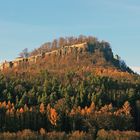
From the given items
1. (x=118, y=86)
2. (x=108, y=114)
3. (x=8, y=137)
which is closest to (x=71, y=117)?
(x=108, y=114)

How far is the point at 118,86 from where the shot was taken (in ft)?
610

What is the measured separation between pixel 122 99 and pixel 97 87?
11423 mm

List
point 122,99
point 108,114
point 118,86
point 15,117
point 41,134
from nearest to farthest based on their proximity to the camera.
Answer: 1. point 41,134
2. point 15,117
3. point 108,114
4. point 122,99
5. point 118,86

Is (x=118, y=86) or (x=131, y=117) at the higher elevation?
(x=118, y=86)

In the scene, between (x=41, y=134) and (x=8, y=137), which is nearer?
(x=8, y=137)

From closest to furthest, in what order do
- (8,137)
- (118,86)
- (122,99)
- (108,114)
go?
(8,137)
(108,114)
(122,99)
(118,86)

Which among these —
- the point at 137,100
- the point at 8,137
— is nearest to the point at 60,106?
the point at 137,100

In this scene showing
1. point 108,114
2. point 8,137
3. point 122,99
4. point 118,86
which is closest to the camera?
point 8,137

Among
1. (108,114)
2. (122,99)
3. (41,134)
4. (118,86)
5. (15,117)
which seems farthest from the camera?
(118,86)

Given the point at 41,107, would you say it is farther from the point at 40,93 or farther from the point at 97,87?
the point at 97,87

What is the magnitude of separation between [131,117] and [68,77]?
47608mm

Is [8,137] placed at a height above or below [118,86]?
below

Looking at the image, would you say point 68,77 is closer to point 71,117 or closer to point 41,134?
point 71,117

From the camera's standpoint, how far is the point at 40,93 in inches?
6786
